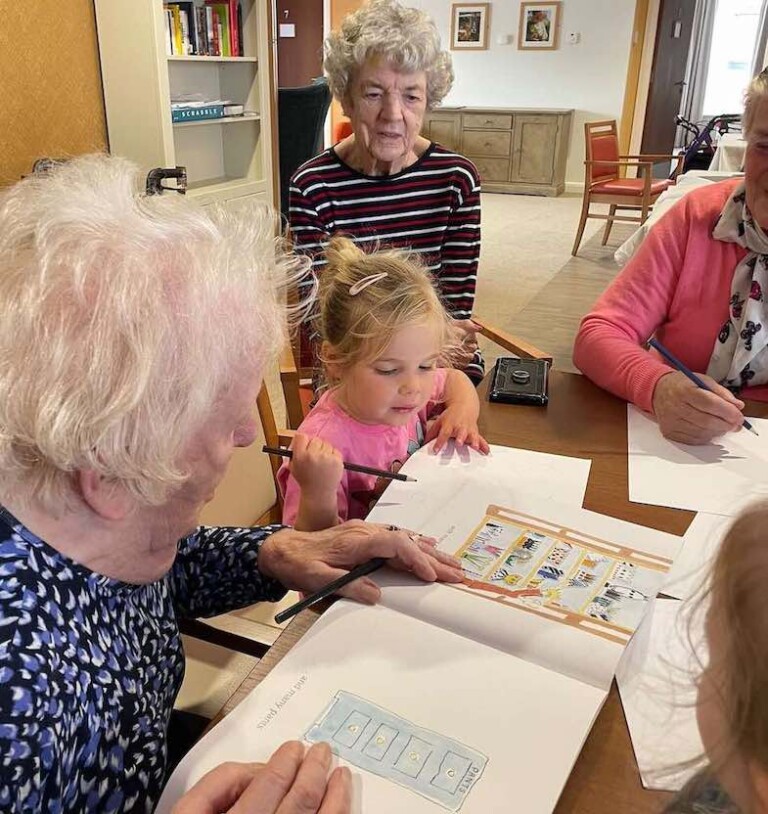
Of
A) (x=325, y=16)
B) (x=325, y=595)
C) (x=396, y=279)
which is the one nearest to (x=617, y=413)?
(x=396, y=279)

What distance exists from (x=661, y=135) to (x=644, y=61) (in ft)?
3.45

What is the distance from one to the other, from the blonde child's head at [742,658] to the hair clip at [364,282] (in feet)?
2.77

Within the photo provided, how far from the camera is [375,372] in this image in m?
1.17

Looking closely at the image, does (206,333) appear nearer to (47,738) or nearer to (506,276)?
(47,738)

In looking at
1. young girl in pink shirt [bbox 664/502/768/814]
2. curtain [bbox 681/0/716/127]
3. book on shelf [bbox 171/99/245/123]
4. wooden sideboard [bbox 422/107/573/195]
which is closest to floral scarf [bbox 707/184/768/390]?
young girl in pink shirt [bbox 664/502/768/814]

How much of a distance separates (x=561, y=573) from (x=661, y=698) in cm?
18

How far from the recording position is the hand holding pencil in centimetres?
118

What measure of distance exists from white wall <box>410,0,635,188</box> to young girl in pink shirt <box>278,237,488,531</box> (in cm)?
734

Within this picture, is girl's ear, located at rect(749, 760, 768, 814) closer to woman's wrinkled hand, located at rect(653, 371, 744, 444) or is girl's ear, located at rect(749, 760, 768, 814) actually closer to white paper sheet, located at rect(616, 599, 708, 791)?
white paper sheet, located at rect(616, 599, 708, 791)

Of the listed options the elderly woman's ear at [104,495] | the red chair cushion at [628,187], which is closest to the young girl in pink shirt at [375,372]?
the elderly woman's ear at [104,495]

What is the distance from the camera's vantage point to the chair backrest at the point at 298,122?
15.9 feet

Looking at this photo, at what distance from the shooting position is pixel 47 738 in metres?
0.59

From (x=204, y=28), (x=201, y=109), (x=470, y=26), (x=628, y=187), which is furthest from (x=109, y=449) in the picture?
(x=470, y=26)

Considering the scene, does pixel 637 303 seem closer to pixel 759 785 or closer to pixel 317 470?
pixel 317 470
